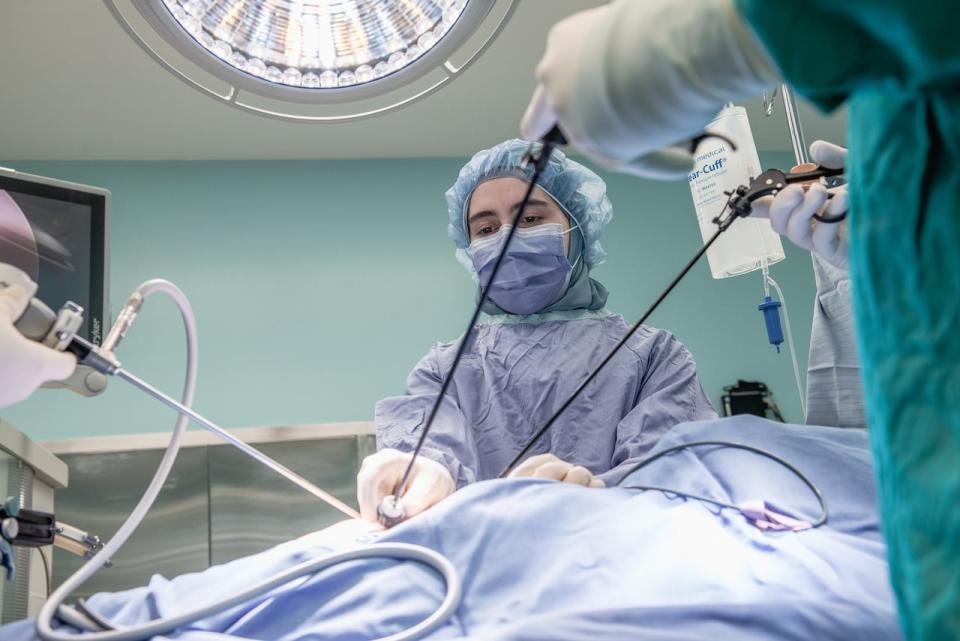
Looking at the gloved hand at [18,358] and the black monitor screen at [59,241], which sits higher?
the black monitor screen at [59,241]

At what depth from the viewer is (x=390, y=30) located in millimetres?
964

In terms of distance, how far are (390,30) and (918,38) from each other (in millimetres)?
746

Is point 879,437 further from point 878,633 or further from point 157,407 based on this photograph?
point 157,407

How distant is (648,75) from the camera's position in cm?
46

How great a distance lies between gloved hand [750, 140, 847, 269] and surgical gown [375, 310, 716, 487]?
43 centimetres

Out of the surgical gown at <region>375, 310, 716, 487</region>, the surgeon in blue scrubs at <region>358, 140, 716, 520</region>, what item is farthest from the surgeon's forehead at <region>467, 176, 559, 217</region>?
the surgical gown at <region>375, 310, 716, 487</region>

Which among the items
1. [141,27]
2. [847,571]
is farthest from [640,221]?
[847,571]

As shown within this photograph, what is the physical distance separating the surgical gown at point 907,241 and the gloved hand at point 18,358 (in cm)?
63

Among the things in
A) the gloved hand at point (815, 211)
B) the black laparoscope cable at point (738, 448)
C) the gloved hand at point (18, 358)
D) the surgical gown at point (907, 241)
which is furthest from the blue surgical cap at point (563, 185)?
the surgical gown at point (907, 241)

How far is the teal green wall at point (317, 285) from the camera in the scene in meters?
2.77

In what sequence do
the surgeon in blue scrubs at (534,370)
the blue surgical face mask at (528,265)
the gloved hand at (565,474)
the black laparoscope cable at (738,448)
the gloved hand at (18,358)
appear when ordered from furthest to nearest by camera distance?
the blue surgical face mask at (528,265) < the surgeon in blue scrubs at (534,370) < the gloved hand at (565,474) < the black laparoscope cable at (738,448) < the gloved hand at (18,358)

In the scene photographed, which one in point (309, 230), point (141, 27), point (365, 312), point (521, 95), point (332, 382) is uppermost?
point (141, 27)

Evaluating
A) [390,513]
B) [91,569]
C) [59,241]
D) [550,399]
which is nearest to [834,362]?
[550,399]

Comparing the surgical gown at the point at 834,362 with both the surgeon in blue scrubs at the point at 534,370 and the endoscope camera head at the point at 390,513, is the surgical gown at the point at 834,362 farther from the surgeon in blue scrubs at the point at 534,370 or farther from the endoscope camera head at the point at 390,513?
the endoscope camera head at the point at 390,513
